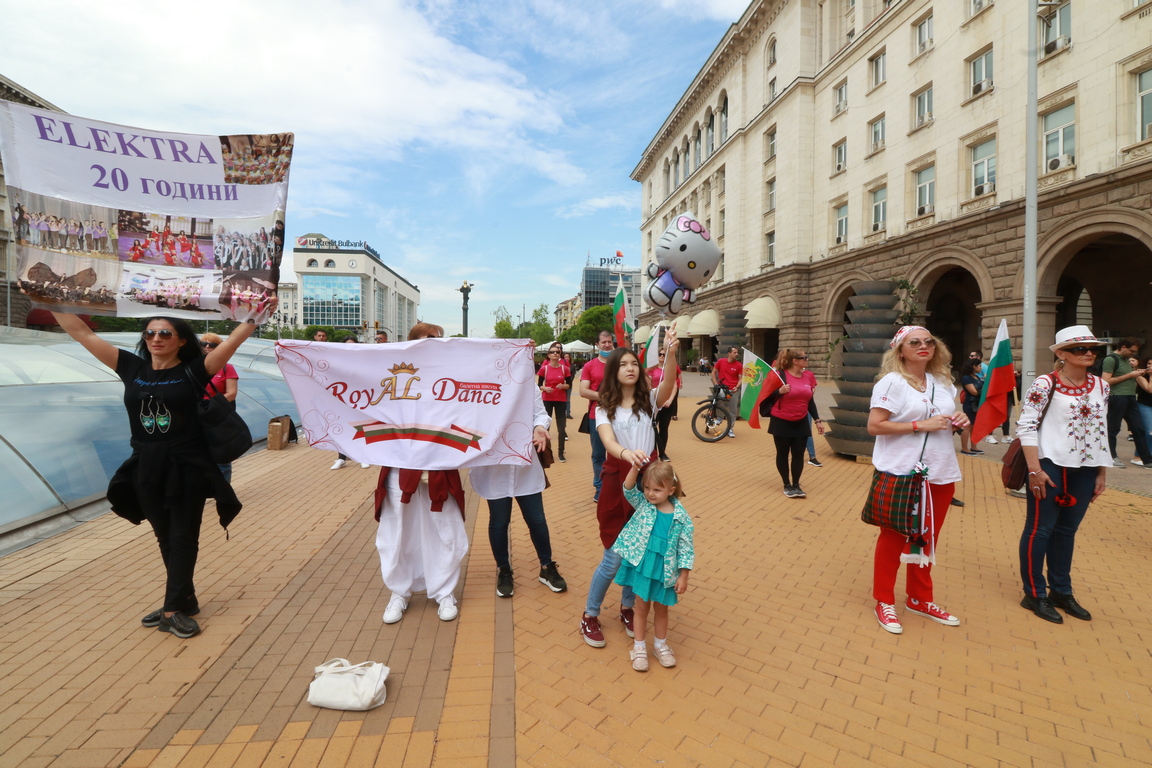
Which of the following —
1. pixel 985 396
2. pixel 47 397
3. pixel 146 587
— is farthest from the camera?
pixel 47 397

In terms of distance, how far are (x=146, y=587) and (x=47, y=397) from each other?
13.5 feet

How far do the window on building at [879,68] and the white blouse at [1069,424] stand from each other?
76.8 feet

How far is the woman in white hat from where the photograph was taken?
3562mm

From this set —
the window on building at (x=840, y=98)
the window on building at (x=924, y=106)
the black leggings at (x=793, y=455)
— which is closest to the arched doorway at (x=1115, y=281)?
the window on building at (x=924, y=106)

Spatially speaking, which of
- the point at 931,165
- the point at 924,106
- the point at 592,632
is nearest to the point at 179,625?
the point at 592,632

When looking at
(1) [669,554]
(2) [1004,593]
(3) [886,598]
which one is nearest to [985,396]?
(2) [1004,593]

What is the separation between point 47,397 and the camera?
6531 mm

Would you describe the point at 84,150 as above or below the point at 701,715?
above

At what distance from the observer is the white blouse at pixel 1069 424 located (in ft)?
11.6

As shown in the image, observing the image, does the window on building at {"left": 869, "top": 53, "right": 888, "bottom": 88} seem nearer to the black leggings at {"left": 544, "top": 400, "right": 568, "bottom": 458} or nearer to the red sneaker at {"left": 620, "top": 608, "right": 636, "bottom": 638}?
the black leggings at {"left": 544, "top": 400, "right": 568, "bottom": 458}

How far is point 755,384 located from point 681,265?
74.0 inches

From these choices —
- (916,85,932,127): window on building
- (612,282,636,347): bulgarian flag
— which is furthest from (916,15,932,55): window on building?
(612,282,636,347): bulgarian flag

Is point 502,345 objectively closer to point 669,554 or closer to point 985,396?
point 669,554

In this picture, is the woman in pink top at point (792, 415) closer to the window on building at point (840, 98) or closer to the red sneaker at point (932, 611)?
the red sneaker at point (932, 611)
